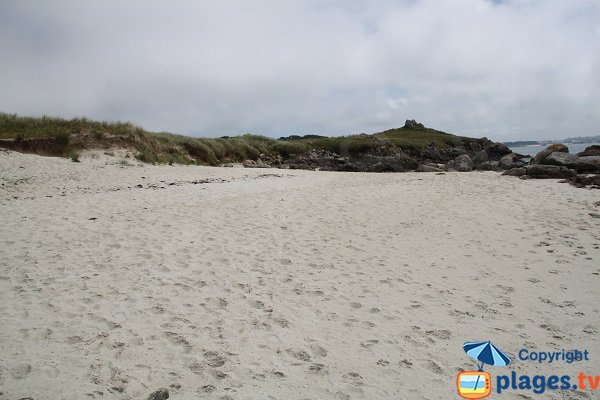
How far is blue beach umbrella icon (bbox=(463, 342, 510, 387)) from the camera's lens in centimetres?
376

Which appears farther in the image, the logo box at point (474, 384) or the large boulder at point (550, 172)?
the large boulder at point (550, 172)

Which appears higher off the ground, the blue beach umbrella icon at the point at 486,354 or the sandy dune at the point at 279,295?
the sandy dune at the point at 279,295

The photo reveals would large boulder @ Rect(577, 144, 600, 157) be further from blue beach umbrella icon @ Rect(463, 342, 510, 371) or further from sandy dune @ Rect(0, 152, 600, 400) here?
blue beach umbrella icon @ Rect(463, 342, 510, 371)

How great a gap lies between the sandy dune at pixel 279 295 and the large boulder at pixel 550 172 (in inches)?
223

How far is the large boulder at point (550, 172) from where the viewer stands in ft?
51.3

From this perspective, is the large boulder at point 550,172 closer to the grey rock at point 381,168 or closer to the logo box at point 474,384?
the grey rock at point 381,168

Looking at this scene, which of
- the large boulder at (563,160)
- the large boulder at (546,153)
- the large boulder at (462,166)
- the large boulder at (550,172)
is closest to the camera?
the large boulder at (550,172)

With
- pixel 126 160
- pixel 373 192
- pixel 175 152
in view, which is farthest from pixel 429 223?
pixel 175 152

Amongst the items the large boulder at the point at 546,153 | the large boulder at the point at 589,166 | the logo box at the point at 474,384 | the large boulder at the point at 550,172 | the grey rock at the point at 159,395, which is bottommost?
the logo box at the point at 474,384

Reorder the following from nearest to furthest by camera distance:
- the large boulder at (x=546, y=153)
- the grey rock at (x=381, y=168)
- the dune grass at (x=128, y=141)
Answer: the dune grass at (x=128, y=141) → the large boulder at (x=546, y=153) → the grey rock at (x=381, y=168)

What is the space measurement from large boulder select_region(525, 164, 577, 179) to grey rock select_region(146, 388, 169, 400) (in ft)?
58.7

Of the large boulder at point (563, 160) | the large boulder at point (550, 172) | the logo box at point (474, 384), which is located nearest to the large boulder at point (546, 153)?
the large boulder at point (563, 160)

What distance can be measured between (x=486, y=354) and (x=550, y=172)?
50.9ft

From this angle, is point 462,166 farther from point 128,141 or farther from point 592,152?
point 128,141
